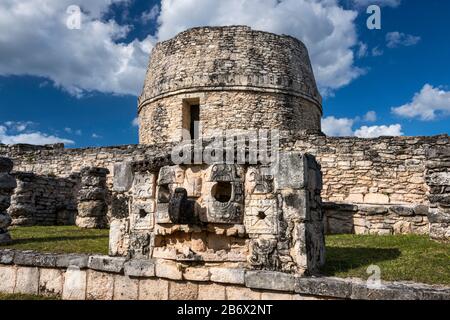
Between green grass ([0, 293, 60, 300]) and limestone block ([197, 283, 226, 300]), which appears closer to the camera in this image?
limestone block ([197, 283, 226, 300])

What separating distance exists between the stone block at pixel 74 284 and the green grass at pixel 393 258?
119 inches

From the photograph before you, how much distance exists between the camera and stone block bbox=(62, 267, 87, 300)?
5.24 metres

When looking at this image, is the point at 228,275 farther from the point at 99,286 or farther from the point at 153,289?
the point at 99,286

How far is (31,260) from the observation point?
564cm

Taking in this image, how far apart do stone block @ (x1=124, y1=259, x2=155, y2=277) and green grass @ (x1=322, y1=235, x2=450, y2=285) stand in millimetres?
1980

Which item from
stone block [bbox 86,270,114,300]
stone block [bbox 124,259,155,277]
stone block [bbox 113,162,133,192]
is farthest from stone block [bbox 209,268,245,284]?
stone block [bbox 113,162,133,192]

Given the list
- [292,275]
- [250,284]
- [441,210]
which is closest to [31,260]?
[250,284]

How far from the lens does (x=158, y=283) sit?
474cm

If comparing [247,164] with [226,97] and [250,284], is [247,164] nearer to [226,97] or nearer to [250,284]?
[250,284]

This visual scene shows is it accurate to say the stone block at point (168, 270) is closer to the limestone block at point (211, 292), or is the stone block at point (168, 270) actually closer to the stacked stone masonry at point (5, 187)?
the limestone block at point (211, 292)

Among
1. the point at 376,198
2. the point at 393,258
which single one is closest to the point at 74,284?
the point at 393,258

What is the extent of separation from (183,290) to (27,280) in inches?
98.8

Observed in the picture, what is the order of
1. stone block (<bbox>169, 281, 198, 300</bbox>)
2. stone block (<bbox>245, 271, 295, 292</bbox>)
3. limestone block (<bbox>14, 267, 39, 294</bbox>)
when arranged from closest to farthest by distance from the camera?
stone block (<bbox>245, 271, 295, 292</bbox>) < stone block (<bbox>169, 281, 198, 300</bbox>) < limestone block (<bbox>14, 267, 39, 294</bbox>)

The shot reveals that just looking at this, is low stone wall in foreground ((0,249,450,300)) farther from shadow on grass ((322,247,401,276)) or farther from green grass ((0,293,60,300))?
shadow on grass ((322,247,401,276))
